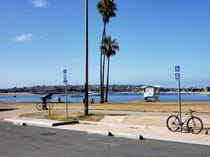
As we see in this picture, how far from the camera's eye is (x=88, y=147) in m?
14.1

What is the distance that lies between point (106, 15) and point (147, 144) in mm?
48525

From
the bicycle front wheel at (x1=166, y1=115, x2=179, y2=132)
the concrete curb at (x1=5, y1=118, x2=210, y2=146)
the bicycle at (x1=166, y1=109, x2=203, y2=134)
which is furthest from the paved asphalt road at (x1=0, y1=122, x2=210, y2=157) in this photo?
the bicycle front wheel at (x1=166, y1=115, x2=179, y2=132)

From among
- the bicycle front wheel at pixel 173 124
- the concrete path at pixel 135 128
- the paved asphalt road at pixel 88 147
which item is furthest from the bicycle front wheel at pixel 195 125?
the paved asphalt road at pixel 88 147

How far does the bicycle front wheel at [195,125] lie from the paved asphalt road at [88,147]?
8.96ft

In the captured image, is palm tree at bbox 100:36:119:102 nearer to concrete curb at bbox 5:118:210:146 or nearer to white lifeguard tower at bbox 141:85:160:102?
white lifeguard tower at bbox 141:85:160:102

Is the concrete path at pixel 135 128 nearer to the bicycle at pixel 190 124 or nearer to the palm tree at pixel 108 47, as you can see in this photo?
the bicycle at pixel 190 124

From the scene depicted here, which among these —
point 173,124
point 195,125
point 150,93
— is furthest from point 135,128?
point 150,93

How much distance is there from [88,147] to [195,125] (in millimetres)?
5954

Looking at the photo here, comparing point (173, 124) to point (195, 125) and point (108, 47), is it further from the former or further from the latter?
point (108, 47)

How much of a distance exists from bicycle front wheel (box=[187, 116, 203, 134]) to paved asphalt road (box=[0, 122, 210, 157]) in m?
2.73

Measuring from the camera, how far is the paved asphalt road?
41.3 ft

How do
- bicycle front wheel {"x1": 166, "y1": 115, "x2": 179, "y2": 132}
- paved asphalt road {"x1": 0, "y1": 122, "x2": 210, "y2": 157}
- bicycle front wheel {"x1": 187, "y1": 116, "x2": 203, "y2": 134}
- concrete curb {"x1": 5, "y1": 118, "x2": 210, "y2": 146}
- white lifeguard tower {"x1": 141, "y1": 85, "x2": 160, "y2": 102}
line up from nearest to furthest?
paved asphalt road {"x1": 0, "y1": 122, "x2": 210, "y2": 157} → concrete curb {"x1": 5, "y1": 118, "x2": 210, "y2": 146} → bicycle front wheel {"x1": 187, "y1": 116, "x2": 203, "y2": 134} → bicycle front wheel {"x1": 166, "y1": 115, "x2": 179, "y2": 132} → white lifeguard tower {"x1": 141, "y1": 85, "x2": 160, "y2": 102}

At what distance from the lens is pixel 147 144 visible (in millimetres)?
14836

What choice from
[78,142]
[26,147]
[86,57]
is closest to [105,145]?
[78,142]
